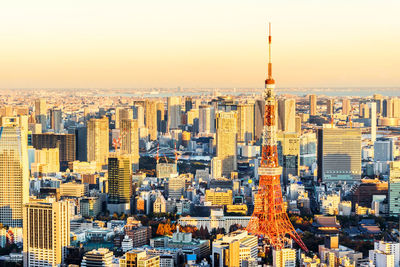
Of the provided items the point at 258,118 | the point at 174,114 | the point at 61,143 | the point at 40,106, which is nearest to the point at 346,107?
the point at 258,118

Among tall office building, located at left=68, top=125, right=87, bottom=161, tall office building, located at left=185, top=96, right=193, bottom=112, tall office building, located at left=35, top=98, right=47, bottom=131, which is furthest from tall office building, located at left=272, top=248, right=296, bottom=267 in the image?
tall office building, located at left=185, top=96, right=193, bottom=112

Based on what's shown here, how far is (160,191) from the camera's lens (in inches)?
840

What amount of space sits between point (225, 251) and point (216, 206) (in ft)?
19.6

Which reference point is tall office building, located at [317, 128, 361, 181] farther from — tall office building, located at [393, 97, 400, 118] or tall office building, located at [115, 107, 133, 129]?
tall office building, located at [115, 107, 133, 129]

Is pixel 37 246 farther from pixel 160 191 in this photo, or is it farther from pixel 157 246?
pixel 160 191

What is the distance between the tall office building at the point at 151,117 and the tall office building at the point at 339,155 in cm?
1193

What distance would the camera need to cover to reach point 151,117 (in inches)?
1463

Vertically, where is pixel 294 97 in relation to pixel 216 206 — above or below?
above

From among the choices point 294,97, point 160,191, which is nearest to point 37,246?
point 160,191

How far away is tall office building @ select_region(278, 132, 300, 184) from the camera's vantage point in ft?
78.6

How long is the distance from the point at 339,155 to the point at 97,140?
9077mm

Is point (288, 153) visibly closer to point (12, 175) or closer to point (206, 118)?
point (12, 175)

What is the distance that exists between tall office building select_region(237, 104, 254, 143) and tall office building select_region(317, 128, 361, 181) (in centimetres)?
677

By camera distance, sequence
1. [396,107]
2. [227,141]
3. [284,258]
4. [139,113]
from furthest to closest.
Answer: [139,113], [227,141], [396,107], [284,258]
